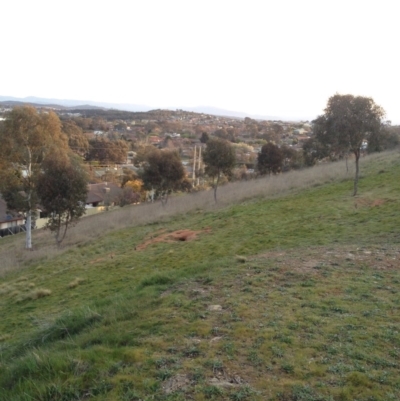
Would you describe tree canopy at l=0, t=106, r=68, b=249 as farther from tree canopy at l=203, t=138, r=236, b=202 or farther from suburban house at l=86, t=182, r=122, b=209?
suburban house at l=86, t=182, r=122, b=209

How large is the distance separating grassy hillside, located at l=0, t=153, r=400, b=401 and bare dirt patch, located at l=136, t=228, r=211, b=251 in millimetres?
1294

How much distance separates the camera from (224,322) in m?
5.46

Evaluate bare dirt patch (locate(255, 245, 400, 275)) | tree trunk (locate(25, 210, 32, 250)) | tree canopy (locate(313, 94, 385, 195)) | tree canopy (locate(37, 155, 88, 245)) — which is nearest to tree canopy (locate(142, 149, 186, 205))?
tree trunk (locate(25, 210, 32, 250))

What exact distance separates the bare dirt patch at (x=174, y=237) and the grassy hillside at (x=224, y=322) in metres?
1.29

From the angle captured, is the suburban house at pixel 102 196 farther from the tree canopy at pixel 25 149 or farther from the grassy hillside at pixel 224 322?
the grassy hillside at pixel 224 322

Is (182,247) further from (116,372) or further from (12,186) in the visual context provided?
(12,186)

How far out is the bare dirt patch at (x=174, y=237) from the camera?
562 inches

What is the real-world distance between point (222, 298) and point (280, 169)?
31.5 metres

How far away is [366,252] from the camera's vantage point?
8.95m

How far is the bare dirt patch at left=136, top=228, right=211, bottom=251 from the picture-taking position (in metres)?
14.3

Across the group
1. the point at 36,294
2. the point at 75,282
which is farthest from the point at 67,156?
the point at 36,294

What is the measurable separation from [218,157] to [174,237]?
927cm

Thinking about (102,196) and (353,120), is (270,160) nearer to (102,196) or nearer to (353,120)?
(102,196)

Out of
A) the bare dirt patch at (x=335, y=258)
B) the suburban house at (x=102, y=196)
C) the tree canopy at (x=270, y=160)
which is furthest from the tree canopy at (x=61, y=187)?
the suburban house at (x=102, y=196)
